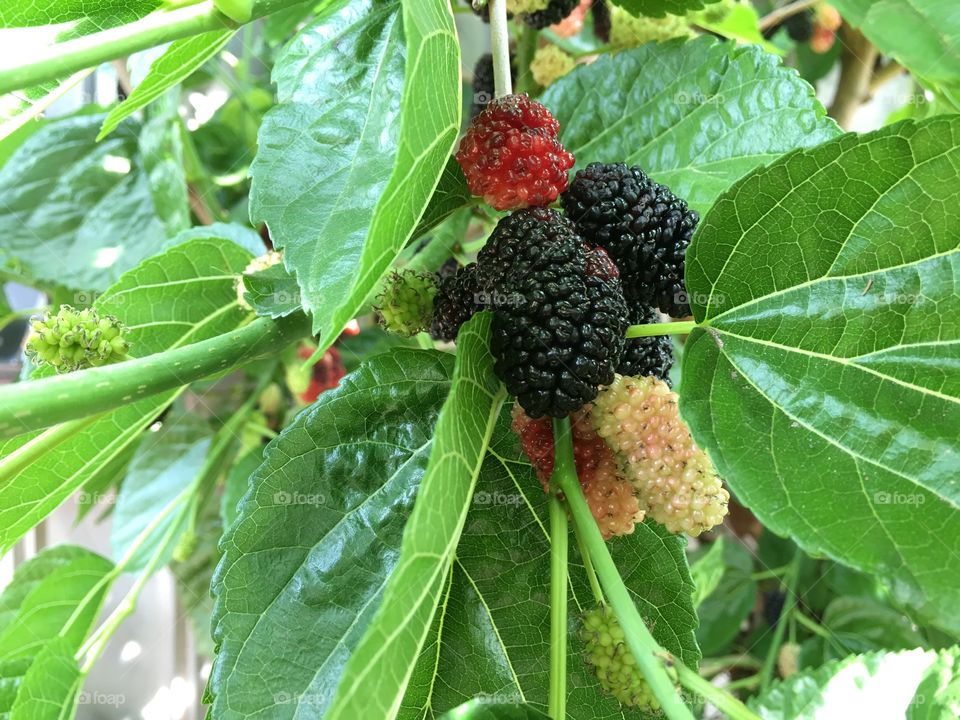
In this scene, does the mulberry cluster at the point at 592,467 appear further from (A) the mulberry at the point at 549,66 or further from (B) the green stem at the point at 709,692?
(A) the mulberry at the point at 549,66

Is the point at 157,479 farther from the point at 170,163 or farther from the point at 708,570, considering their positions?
the point at 708,570

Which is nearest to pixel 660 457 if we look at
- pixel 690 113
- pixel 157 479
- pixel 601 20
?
pixel 690 113

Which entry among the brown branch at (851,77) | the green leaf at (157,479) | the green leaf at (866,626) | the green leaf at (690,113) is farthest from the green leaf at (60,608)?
the brown branch at (851,77)

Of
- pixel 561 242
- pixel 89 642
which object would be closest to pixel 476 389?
pixel 561 242

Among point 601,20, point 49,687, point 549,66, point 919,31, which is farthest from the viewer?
point 601,20

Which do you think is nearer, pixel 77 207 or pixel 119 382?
pixel 119 382

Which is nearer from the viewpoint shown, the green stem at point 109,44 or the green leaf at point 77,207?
the green stem at point 109,44
